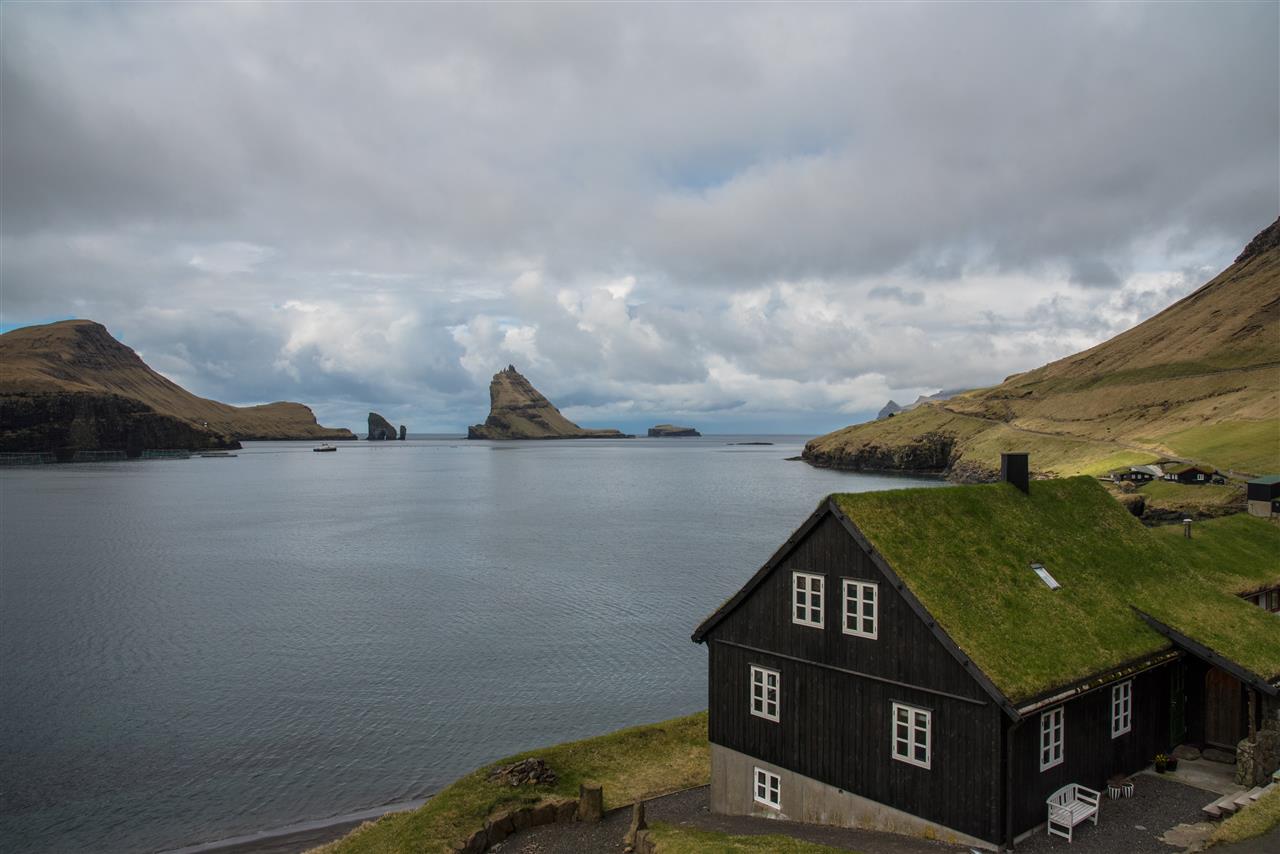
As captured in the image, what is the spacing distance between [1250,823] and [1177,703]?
7.12m

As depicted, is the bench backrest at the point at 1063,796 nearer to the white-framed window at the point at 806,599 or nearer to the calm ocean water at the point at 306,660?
the white-framed window at the point at 806,599

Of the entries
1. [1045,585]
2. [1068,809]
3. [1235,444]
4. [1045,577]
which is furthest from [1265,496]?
[1068,809]

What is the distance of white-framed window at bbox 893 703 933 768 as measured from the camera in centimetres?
2159

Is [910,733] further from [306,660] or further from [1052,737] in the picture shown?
[306,660]

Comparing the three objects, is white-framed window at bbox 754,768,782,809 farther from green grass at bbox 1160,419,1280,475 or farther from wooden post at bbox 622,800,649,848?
green grass at bbox 1160,419,1280,475

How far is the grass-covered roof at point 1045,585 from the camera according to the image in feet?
71.6

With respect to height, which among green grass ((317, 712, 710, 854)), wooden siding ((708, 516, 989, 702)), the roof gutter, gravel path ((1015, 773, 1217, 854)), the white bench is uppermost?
wooden siding ((708, 516, 989, 702))

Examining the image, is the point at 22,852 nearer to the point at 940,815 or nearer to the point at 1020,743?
the point at 940,815

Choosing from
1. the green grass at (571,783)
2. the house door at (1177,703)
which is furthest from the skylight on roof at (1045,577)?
the green grass at (571,783)

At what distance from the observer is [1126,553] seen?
28.9 m

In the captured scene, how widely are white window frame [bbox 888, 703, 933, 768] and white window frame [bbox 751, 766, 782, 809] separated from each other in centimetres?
511

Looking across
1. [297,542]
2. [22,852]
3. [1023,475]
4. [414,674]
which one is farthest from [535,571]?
[1023,475]

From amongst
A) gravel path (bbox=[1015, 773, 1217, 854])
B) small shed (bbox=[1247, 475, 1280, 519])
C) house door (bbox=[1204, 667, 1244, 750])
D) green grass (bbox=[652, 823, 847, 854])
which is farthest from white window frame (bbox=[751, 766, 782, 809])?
small shed (bbox=[1247, 475, 1280, 519])

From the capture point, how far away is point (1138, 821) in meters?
21.7
